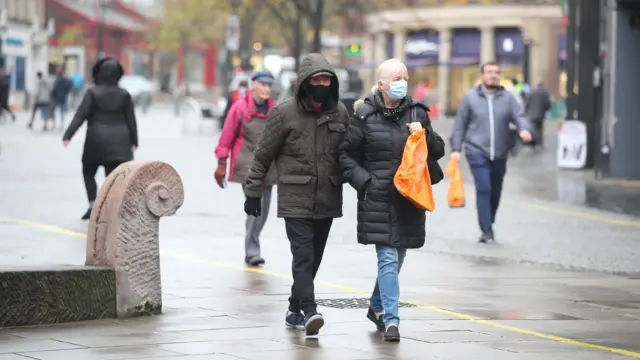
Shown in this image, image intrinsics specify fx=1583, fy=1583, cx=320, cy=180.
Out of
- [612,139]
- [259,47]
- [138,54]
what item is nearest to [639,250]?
[612,139]

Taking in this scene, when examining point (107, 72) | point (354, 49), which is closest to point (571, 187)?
point (107, 72)

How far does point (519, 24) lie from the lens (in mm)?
72938

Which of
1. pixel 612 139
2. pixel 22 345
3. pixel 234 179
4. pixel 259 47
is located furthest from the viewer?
pixel 259 47

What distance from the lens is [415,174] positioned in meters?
9.28

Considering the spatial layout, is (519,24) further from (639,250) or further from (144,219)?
(144,219)

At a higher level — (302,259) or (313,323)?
(302,259)

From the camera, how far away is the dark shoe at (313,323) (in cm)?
933

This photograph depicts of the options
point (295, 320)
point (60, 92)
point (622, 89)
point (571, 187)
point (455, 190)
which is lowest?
point (571, 187)

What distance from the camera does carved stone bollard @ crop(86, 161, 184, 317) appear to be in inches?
396

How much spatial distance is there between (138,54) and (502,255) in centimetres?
9478

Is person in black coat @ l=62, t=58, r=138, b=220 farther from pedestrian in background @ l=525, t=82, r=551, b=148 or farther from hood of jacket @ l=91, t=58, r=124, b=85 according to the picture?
pedestrian in background @ l=525, t=82, r=551, b=148

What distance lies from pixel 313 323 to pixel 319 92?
1402 millimetres

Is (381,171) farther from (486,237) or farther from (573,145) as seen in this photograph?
(573,145)

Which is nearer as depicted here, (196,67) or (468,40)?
(468,40)
